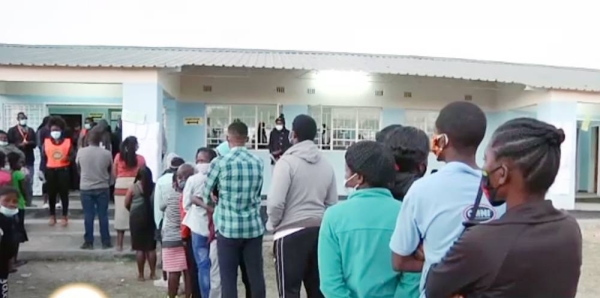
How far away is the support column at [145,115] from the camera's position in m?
11.0

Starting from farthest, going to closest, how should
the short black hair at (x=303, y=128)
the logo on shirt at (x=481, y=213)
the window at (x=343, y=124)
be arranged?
1. the window at (x=343, y=124)
2. the short black hair at (x=303, y=128)
3. the logo on shirt at (x=481, y=213)

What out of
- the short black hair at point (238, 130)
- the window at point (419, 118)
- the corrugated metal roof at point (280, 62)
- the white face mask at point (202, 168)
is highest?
the corrugated metal roof at point (280, 62)

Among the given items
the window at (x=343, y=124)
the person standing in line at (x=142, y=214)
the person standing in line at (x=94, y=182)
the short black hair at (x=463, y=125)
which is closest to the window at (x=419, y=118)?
the window at (x=343, y=124)

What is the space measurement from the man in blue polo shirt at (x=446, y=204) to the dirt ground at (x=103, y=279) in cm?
483

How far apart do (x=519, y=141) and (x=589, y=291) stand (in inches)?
245

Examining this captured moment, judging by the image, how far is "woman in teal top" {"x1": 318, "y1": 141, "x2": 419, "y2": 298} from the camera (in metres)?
2.65

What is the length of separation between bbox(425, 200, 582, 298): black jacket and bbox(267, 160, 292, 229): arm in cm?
251

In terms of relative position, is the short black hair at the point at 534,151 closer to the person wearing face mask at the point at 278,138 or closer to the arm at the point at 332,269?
the arm at the point at 332,269

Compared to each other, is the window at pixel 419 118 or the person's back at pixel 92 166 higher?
the window at pixel 419 118

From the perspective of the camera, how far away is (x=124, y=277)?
7613 millimetres

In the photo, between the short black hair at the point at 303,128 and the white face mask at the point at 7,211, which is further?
the white face mask at the point at 7,211

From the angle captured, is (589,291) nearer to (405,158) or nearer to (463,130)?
(405,158)

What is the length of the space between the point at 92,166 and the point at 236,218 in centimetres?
445

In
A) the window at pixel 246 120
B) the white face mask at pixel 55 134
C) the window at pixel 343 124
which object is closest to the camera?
the white face mask at pixel 55 134
